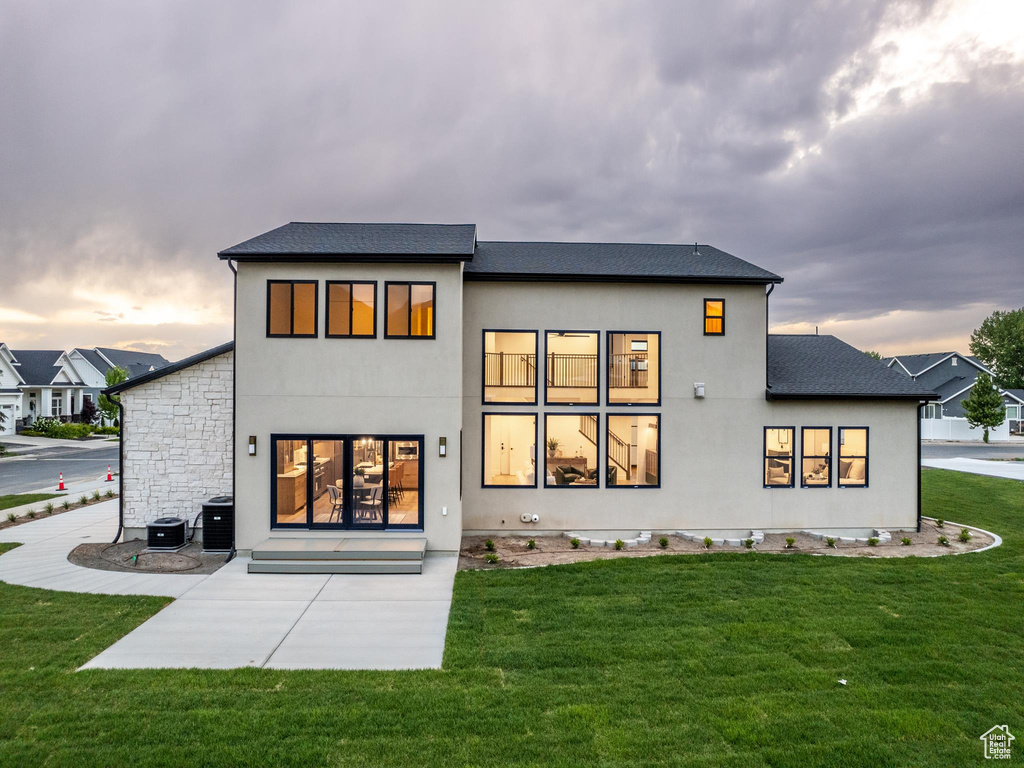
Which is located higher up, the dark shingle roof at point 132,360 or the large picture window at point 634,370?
the dark shingle roof at point 132,360

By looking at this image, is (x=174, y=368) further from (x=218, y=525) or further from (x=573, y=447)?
(x=573, y=447)

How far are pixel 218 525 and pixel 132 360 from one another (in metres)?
60.3

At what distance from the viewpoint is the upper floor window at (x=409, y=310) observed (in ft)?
29.4

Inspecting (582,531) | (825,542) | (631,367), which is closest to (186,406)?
(582,531)

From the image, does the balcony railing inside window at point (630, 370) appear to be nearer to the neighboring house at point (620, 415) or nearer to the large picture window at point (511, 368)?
the neighboring house at point (620, 415)

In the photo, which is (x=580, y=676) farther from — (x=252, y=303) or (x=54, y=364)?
(x=54, y=364)

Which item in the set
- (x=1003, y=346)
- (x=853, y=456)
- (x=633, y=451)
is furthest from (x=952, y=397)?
(x=633, y=451)

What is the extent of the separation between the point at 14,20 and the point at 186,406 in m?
17.6

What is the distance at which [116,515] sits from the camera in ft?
37.9

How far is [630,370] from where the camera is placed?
1053 cm

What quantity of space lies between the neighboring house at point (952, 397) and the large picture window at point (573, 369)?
4037 centimetres

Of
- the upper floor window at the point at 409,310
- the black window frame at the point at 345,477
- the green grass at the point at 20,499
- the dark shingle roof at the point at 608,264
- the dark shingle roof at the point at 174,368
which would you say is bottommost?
the green grass at the point at 20,499

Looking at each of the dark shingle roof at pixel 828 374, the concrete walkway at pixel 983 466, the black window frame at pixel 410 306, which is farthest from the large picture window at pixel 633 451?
the concrete walkway at pixel 983 466

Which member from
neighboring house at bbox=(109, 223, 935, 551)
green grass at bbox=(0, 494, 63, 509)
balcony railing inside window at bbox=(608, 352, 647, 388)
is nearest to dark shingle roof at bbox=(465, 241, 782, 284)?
neighboring house at bbox=(109, 223, 935, 551)
